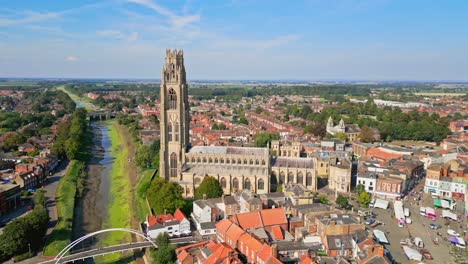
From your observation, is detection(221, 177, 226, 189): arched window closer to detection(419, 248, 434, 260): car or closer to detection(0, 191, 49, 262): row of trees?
detection(0, 191, 49, 262): row of trees

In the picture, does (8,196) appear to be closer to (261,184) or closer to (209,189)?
(209,189)

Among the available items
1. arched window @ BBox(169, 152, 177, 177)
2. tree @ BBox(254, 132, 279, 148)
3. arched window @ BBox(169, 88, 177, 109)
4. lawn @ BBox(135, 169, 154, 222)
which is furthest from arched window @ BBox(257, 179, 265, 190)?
tree @ BBox(254, 132, 279, 148)

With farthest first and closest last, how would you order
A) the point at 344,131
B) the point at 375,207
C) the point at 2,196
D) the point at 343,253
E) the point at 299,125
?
1. the point at 299,125
2. the point at 344,131
3. the point at 375,207
4. the point at 2,196
5. the point at 343,253

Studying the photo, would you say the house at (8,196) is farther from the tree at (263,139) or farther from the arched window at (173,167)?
the tree at (263,139)

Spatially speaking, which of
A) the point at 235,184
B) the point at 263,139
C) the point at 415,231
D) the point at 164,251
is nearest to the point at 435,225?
the point at 415,231

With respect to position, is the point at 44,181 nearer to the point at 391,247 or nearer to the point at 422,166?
the point at 391,247

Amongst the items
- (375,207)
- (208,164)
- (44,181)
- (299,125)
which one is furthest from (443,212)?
(299,125)

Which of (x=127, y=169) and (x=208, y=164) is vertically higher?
(x=208, y=164)
